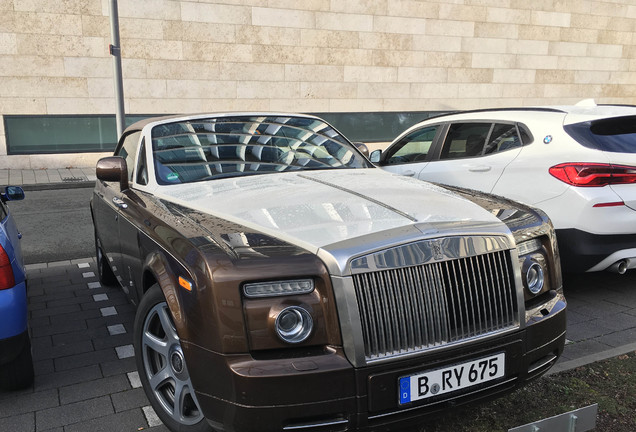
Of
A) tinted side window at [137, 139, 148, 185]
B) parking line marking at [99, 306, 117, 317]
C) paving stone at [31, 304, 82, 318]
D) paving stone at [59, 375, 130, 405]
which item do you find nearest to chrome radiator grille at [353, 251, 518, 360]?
paving stone at [59, 375, 130, 405]

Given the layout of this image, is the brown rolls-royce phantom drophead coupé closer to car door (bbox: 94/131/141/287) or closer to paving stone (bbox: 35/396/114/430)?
paving stone (bbox: 35/396/114/430)

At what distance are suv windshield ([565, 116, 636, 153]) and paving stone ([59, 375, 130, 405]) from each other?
159 inches

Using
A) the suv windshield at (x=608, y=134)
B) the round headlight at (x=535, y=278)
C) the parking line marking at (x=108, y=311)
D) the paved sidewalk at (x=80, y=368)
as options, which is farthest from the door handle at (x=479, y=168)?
the parking line marking at (x=108, y=311)

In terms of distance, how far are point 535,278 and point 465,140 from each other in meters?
3.26

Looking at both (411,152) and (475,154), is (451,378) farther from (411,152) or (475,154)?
(411,152)

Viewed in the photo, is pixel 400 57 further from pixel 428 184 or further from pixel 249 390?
pixel 249 390

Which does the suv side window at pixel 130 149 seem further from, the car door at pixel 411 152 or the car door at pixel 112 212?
the car door at pixel 411 152

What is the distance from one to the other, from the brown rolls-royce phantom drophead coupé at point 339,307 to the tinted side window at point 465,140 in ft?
8.45

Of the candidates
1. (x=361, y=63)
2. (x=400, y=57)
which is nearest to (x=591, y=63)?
(x=400, y=57)

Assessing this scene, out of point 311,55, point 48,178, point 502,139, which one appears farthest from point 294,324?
point 311,55

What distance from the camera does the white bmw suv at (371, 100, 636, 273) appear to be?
4.55 metres

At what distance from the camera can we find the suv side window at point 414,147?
20.5 feet

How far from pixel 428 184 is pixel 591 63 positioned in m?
19.2

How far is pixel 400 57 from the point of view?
56.0ft
